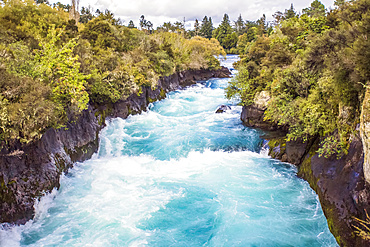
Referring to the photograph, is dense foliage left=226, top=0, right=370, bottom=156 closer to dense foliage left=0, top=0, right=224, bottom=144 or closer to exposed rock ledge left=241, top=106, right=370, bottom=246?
exposed rock ledge left=241, top=106, right=370, bottom=246

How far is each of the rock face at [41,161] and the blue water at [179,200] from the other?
47 cm

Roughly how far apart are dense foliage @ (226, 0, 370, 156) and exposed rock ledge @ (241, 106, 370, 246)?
559 mm

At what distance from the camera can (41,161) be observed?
9789mm

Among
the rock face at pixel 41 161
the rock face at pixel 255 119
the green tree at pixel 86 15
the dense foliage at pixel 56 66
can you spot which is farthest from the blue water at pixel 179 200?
the green tree at pixel 86 15

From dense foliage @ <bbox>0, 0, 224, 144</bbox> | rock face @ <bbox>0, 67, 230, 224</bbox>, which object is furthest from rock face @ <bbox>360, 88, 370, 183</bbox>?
rock face @ <bbox>0, 67, 230, 224</bbox>

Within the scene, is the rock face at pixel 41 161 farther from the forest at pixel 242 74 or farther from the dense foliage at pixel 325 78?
the dense foliage at pixel 325 78

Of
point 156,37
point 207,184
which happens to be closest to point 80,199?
point 207,184

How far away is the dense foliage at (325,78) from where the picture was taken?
7.89 metres

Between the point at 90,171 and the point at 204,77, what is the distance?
111ft

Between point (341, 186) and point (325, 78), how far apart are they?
4.34 meters

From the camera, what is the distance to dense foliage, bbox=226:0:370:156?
7895 mm

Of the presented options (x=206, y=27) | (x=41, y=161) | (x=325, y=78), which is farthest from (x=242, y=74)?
(x=206, y=27)

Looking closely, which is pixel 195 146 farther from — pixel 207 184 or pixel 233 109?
pixel 233 109

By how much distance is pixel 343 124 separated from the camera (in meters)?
9.08
